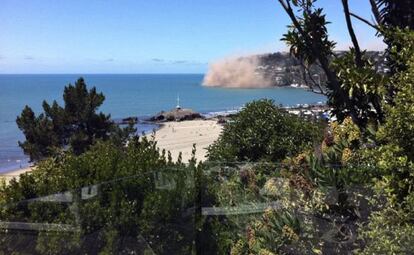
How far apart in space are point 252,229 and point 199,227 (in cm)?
52

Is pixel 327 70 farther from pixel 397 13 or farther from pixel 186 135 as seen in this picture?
pixel 186 135

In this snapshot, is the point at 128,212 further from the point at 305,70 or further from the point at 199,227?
the point at 305,70

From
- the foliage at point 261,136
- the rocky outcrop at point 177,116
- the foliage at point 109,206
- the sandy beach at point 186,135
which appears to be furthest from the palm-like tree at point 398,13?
the rocky outcrop at point 177,116

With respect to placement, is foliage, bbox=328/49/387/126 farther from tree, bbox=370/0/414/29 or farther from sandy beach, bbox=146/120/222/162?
sandy beach, bbox=146/120/222/162

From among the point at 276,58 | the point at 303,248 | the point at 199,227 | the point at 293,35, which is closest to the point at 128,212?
the point at 199,227

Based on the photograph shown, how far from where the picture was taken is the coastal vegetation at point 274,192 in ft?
12.6

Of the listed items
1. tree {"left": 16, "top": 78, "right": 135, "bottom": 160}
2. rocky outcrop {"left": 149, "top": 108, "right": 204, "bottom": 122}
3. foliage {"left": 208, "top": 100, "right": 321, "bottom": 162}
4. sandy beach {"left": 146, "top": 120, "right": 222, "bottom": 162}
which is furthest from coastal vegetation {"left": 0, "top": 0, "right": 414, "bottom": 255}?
rocky outcrop {"left": 149, "top": 108, "right": 204, "bottom": 122}

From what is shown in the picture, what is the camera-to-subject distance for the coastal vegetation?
384 centimetres

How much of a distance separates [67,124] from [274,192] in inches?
945

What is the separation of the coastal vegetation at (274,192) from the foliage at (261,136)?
2966 mm

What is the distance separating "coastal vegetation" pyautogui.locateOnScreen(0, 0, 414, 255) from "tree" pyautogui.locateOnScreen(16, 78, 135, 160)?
21.0m

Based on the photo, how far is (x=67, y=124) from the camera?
2767 centimetres

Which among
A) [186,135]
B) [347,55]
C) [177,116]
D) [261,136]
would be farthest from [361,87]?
[177,116]

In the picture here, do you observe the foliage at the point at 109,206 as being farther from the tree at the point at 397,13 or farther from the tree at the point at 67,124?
the tree at the point at 67,124
